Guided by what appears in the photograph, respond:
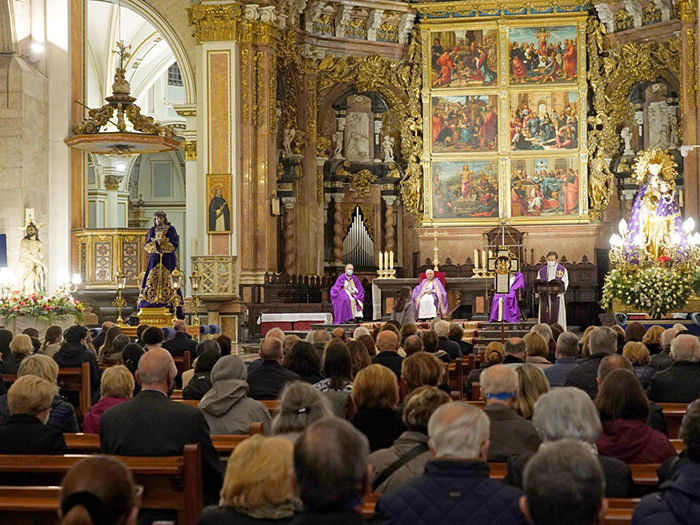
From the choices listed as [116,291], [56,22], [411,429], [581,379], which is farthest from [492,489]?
[56,22]

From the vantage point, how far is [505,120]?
28.3 meters

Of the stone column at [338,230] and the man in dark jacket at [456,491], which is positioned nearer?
the man in dark jacket at [456,491]

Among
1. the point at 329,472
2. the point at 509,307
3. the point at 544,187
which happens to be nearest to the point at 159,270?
the point at 509,307

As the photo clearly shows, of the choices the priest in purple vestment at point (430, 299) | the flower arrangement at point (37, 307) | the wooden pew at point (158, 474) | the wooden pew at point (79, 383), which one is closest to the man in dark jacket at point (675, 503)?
the wooden pew at point (158, 474)

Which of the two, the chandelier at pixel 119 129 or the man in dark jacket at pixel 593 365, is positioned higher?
the chandelier at pixel 119 129

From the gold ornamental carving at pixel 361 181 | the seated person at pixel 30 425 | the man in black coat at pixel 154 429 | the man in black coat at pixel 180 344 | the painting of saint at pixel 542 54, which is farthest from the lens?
the gold ornamental carving at pixel 361 181

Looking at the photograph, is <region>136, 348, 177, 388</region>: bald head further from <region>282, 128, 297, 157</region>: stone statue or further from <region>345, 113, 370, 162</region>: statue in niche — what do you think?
<region>345, 113, 370, 162</region>: statue in niche

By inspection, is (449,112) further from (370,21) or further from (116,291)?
(116,291)

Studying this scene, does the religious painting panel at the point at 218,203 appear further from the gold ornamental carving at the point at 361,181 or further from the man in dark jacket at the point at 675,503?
the man in dark jacket at the point at 675,503

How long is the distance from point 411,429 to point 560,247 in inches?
918

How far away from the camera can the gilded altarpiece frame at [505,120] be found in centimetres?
2809

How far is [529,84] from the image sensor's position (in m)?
28.3

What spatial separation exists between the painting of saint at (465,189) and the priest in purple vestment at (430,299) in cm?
612

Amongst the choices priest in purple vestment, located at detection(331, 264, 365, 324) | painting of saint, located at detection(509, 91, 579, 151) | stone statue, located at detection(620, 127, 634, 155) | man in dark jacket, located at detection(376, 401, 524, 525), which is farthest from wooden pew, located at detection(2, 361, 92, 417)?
stone statue, located at detection(620, 127, 634, 155)
